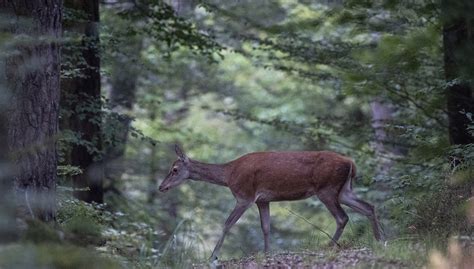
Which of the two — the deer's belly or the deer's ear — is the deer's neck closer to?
the deer's ear

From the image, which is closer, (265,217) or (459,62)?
(459,62)

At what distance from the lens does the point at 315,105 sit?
2294cm

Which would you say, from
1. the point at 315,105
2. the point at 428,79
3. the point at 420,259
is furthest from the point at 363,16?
the point at 315,105

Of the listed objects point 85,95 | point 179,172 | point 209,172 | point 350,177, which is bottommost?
point 179,172

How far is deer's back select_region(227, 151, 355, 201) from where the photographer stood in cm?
1075

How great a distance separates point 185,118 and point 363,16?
13834 millimetres

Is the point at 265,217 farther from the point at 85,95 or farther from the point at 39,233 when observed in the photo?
the point at 39,233

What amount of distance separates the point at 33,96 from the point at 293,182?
4.42 m

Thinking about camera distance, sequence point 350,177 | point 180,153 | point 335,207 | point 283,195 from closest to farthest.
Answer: point 335,207
point 350,177
point 283,195
point 180,153

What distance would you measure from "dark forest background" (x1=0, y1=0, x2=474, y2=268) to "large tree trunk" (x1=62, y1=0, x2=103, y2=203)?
0.03 m

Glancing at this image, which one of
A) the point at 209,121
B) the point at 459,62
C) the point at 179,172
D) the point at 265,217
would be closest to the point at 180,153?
the point at 179,172

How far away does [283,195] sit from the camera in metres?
11.1

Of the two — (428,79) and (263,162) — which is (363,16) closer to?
(428,79)

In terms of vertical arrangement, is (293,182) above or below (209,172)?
above
